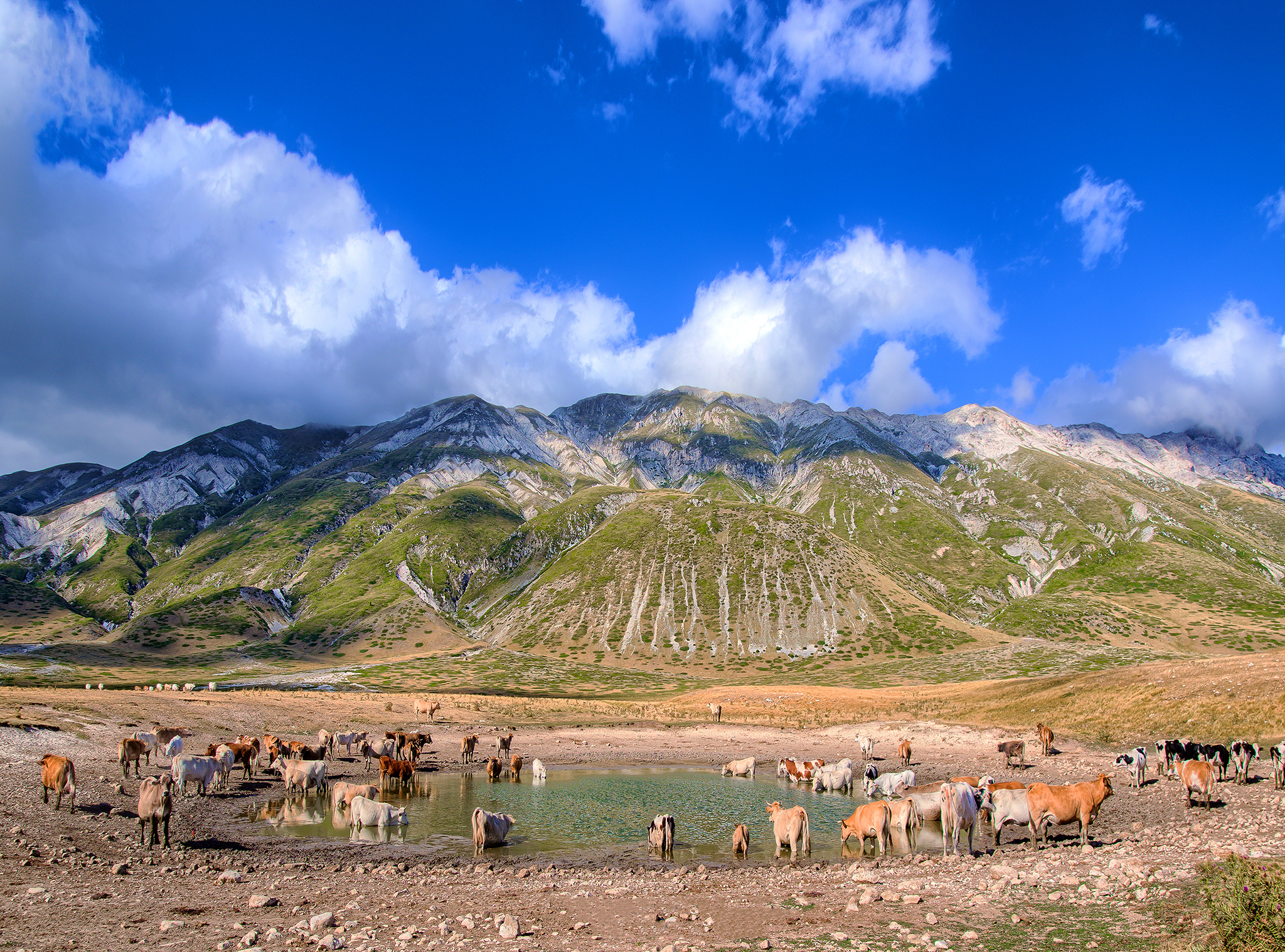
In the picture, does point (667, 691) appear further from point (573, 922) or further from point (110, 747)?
point (573, 922)

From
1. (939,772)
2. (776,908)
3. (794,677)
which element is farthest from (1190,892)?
(794,677)

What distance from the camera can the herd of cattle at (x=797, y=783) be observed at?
69.7 feet

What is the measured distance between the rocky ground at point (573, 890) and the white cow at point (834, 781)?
10.3 metres

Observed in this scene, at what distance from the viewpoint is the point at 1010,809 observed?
71.6 ft

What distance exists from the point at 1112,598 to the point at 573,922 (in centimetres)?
23183

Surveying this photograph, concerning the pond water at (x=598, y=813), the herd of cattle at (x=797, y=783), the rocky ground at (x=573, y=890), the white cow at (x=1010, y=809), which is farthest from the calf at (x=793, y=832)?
the white cow at (x=1010, y=809)

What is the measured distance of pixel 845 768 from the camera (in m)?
33.9

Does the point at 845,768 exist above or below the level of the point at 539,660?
above

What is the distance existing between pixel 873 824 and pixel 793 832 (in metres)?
2.63

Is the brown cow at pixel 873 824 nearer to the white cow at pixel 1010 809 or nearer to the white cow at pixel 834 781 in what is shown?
the white cow at pixel 1010 809

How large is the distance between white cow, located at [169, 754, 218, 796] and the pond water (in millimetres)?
3015

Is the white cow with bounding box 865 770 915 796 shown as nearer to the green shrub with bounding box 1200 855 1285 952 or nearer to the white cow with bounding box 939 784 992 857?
the white cow with bounding box 939 784 992 857

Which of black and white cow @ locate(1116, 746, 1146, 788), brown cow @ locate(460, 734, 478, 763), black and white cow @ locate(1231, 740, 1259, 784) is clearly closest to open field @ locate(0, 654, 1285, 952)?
black and white cow @ locate(1231, 740, 1259, 784)

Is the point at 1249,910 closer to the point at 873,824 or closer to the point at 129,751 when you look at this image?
the point at 873,824
